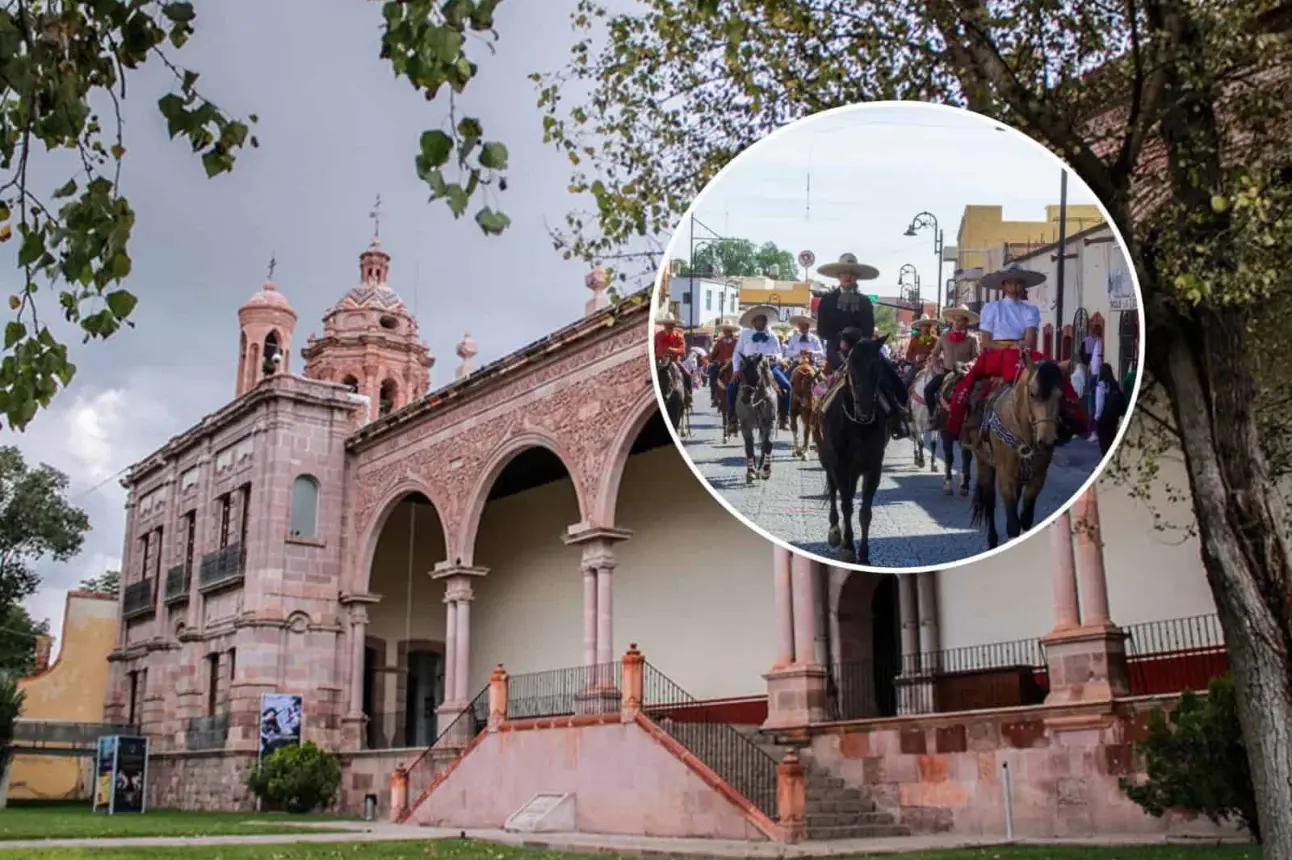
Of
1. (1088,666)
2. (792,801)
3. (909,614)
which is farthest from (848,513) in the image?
(909,614)

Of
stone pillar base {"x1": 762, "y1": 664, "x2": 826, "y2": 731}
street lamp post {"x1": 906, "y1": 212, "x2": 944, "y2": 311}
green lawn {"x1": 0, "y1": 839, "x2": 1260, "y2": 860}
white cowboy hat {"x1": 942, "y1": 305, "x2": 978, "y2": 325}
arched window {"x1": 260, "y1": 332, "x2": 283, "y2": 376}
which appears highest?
arched window {"x1": 260, "y1": 332, "x2": 283, "y2": 376}

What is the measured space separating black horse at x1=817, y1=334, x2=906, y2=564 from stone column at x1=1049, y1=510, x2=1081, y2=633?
8469mm

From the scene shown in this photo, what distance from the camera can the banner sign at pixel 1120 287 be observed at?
590cm

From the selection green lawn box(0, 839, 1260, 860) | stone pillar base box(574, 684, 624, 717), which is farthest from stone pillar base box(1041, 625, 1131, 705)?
stone pillar base box(574, 684, 624, 717)

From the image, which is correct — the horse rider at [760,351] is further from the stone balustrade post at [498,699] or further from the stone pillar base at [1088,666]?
the stone balustrade post at [498,699]

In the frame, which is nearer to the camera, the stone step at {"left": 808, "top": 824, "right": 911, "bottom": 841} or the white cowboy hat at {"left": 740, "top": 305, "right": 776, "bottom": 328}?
the white cowboy hat at {"left": 740, "top": 305, "right": 776, "bottom": 328}

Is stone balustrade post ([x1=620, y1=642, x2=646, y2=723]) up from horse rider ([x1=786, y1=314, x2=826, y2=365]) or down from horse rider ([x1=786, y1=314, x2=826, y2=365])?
down

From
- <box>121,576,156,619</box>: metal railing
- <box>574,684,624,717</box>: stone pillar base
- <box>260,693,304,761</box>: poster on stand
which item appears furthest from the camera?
<box>121,576,156,619</box>: metal railing

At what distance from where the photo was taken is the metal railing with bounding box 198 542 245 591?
27.0m

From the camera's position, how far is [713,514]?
2342cm

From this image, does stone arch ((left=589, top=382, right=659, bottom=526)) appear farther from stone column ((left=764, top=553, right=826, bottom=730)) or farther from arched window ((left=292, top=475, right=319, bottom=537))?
arched window ((left=292, top=475, right=319, bottom=537))

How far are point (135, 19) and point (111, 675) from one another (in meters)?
32.4

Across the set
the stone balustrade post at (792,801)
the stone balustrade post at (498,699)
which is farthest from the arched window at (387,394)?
the stone balustrade post at (792,801)

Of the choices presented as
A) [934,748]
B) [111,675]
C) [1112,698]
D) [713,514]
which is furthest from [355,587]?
[1112,698]
